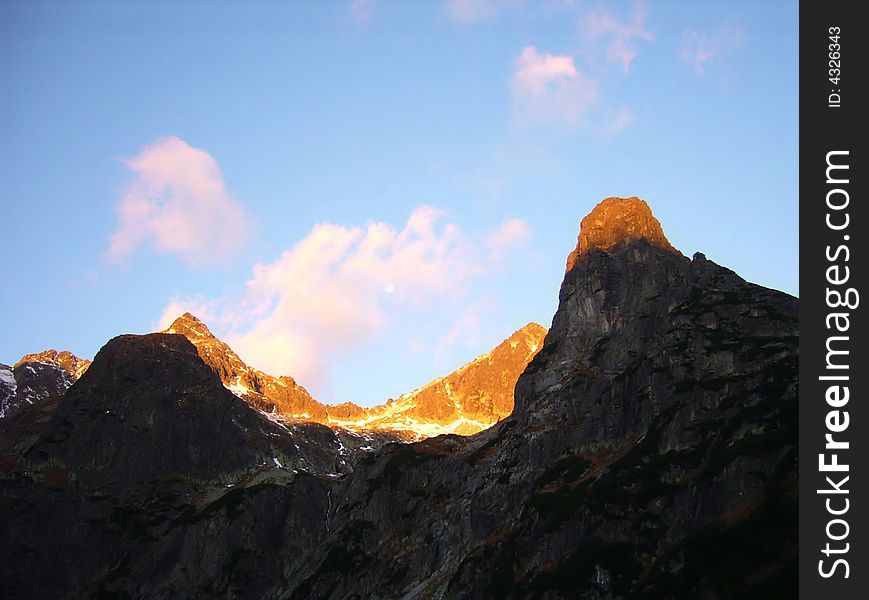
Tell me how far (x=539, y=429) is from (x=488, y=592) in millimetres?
51594

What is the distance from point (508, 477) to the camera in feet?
578
